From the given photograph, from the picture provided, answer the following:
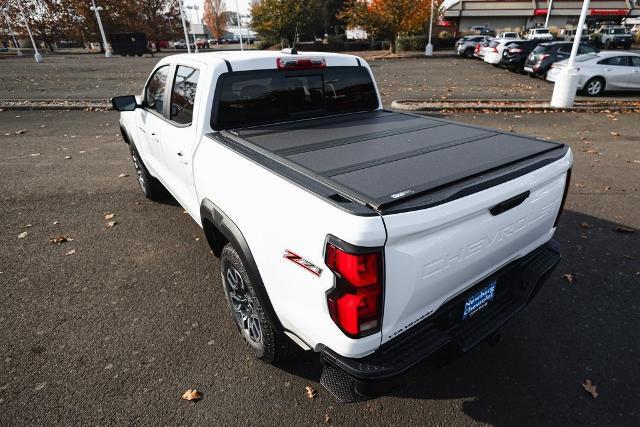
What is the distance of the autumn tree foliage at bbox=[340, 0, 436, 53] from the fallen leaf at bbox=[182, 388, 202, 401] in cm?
3307

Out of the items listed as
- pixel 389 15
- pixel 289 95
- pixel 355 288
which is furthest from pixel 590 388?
pixel 389 15

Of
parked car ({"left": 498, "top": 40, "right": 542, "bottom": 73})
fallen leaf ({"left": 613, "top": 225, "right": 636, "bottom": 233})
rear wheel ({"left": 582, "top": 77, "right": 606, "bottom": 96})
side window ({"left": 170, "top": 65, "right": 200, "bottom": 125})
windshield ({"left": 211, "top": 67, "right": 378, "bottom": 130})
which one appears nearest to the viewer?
windshield ({"left": 211, "top": 67, "right": 378, "bottom": 130})

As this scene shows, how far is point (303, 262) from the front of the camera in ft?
6.01

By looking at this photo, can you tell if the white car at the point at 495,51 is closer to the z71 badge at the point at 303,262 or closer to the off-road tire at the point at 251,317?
the off-road tire at the point at 251,317

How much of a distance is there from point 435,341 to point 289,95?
8.16 feet

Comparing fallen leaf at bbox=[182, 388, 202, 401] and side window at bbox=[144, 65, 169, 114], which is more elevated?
side window at bbox=[144, 65, 169, 114]

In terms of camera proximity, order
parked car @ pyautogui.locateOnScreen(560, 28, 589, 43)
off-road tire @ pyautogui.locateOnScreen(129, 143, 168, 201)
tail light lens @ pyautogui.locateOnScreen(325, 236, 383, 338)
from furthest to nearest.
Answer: parked car @ pyautogui.locateOnScreen(560, 28, 589, 43) → off-road tire @ pyautogui.locateOnScreen(129, 143, 168, 201) → tail light lens @ pyautogui.locateOnScreen(325, 236, 383, 338)

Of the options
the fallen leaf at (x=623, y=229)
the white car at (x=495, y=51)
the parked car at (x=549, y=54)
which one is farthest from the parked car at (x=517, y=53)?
the fallen leaf at (x=623, y=229)

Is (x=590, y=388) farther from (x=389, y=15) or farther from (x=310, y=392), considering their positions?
(x=389, y=15)

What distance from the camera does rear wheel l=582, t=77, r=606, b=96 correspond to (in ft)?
40.7

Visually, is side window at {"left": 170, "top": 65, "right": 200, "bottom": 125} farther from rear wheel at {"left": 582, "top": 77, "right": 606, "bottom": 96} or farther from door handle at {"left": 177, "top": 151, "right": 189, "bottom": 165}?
rear wheel at {"left": 582, "top": 77, "right": 606, "bottom": 96}

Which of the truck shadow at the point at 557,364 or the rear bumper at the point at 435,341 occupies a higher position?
the rear bumper at the point at 435,341

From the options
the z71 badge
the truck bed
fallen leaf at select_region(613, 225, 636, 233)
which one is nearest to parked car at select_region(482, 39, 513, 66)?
fallen leaf at select_region(613, 225, 636, 233)

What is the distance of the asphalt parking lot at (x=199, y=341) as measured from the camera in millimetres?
2457
